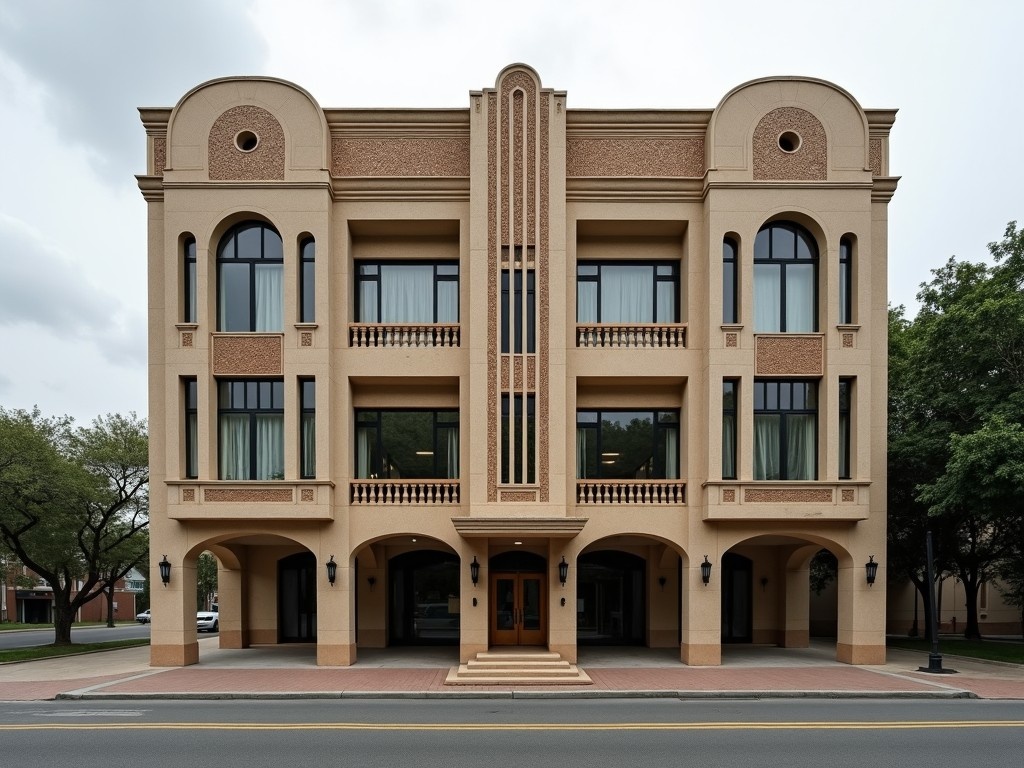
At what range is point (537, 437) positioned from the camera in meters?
18.0

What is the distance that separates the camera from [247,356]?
18328 millimetres

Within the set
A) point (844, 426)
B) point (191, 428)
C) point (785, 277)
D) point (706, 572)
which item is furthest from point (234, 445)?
point (844, 426)

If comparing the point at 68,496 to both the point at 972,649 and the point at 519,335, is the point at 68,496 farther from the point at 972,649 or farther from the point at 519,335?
the point at 972,649

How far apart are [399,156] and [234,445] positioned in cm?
894

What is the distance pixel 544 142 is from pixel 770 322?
7.74 metres

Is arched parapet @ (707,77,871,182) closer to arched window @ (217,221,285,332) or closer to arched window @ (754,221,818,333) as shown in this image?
arched window @ (754,221,818,333)

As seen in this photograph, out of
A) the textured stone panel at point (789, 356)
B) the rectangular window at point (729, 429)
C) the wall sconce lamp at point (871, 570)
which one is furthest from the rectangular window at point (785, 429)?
the wall sconce lamp at point (871, 570)

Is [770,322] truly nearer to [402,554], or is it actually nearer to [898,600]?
[402,554]

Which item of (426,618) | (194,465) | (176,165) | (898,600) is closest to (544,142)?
(176,165)

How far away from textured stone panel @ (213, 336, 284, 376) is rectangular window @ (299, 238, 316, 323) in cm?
107

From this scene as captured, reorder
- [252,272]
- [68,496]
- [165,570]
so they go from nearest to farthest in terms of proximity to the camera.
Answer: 1. [165,570]
2. [252,272]
3. [68,496]

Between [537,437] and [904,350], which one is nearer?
[537,437]

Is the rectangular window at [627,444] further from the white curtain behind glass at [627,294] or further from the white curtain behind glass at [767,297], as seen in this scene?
the white curtain behind glass at [767,297]

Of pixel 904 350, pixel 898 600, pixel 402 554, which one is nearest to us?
pixel 402 554
